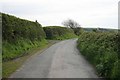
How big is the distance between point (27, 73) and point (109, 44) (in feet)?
19.7

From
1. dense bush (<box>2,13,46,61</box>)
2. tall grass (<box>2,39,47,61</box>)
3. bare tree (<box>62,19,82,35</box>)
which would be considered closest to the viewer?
tall grass (<box>2,39,47,61</box>)

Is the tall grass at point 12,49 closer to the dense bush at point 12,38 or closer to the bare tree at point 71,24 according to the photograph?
the dense bush at point 12,38

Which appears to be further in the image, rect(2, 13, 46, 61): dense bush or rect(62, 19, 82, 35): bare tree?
rect(62, 19, 82, 35): bare tree

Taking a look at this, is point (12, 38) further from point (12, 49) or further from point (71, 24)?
point (71, 24)

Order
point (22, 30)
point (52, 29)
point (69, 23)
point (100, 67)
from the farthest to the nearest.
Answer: point (69, 23)
point (52, 29)
point (22, 30)
point (100, 67)

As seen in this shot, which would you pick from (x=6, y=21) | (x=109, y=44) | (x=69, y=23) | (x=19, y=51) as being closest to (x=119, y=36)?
(x=109, y=44)

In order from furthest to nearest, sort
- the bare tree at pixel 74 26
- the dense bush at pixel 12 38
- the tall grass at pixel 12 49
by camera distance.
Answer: the bare tree at pixel 74 26 → the dense bush at pixel 12 38 → the tall grass at pixel 12 49

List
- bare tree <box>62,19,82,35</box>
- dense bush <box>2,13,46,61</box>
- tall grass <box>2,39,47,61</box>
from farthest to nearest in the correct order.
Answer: bare tree <box>62,19,82,35</box>, dense bush <box>2,13,46,61</box>, tall grass <box>2,39,47,61</box>

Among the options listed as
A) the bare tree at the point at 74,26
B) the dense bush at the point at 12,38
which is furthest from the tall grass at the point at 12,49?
the bare tree at the point at 74,26

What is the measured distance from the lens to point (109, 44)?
18203mm

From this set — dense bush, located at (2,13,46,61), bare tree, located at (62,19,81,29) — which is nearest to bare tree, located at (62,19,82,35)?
bare tree, located at (62,19,81,29)

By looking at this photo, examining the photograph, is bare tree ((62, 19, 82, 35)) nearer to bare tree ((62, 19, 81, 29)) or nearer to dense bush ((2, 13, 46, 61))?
bare tree ((62, 19, 81, 29))

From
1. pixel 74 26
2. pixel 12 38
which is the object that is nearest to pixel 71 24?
pixel 74 26

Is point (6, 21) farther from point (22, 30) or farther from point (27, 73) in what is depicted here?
point (27, 73)
